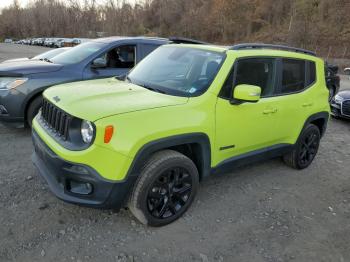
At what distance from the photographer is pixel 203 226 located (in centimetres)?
328

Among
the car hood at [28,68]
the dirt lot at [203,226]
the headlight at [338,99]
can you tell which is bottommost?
the dirt lot at [203,226]

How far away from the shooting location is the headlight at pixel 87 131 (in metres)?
2.70

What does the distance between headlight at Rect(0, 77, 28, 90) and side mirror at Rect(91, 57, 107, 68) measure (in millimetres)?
1148

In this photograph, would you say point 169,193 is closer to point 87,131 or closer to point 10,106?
point 87,131

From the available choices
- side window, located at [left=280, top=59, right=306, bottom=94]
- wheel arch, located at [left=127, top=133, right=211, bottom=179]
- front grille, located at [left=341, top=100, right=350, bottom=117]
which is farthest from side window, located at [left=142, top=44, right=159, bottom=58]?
front grille, located at [left=341, top=100, right=350, bottom=117]

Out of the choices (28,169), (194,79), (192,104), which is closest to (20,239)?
(28,169)

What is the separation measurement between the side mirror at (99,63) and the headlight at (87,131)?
3.17m

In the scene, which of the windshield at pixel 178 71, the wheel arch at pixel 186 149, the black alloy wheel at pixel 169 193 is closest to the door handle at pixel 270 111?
the windshield at pixel 178 71

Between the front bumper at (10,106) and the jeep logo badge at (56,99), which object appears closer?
the jeep logo badge at (56,99)

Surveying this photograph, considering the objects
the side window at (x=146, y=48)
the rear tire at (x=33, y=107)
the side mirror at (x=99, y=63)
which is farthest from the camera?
the side window at (x=146, y=48)

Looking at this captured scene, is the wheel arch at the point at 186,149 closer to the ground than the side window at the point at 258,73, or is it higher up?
closer to the ground

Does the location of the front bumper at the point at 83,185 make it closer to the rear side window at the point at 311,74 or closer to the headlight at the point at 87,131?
the headlight at the point at 87,131

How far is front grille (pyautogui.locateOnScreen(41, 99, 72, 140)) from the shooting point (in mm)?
2928

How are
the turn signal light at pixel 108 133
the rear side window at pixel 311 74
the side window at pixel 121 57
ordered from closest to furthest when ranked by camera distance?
the turn signal light at pixel 108 133
the rear side window at pixel 311 74
the side window at pixel 121 57
